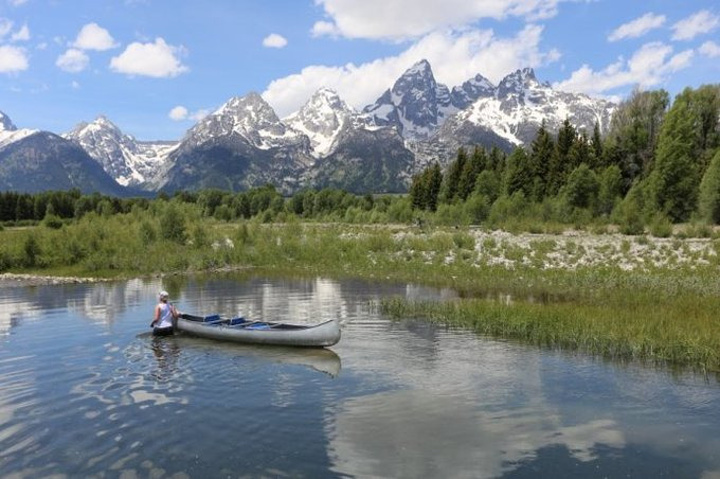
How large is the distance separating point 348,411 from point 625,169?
96.4m

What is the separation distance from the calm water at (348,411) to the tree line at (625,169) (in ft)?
174

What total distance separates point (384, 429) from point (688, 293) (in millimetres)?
25259

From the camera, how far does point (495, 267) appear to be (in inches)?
2013

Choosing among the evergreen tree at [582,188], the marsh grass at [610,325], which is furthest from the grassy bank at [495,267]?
the evergreen tree at [582,188]

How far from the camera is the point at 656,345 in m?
23.8

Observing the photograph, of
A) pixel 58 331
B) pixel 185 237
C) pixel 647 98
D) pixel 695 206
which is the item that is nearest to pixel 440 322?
pixel 58 331

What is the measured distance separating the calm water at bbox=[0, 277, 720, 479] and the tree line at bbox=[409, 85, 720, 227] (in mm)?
52917

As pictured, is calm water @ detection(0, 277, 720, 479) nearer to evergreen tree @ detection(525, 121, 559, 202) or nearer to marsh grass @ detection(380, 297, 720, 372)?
marsh grass @ detection(380, 297, 720, 372)

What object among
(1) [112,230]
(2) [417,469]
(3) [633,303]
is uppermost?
(1) [112,230]

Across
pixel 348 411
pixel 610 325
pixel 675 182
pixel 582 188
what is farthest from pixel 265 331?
pixel 675 182

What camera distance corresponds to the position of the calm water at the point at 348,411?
565 inches

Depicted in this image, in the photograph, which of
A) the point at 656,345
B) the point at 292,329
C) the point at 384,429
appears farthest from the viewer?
the point at 292,329

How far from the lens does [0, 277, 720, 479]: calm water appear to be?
14.3 m

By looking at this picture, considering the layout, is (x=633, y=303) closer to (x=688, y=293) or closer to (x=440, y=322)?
(x=688, y=293)
